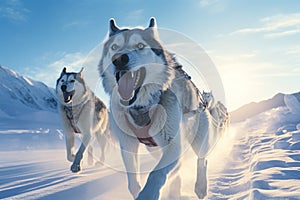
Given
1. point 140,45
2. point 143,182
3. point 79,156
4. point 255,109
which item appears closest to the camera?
point 140,45

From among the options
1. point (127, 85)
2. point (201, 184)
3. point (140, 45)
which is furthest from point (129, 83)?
point (201, 184)

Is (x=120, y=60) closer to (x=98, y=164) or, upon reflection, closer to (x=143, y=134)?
(x=143, y=134)

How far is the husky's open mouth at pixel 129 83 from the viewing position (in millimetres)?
2861

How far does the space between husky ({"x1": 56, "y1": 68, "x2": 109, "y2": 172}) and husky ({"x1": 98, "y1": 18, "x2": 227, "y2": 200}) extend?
76.6 inches

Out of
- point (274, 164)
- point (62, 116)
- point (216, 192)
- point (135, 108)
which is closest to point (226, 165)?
point (274, 164)

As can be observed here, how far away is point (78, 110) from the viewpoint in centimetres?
Result: 532

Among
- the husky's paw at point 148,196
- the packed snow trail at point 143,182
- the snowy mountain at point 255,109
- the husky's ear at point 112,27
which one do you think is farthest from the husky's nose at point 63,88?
the snowy mountain at point 255,109

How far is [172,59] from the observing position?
131 inches

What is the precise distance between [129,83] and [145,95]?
22cm

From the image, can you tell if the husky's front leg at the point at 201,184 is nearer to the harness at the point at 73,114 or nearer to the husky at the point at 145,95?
the husky at the point at 145,95

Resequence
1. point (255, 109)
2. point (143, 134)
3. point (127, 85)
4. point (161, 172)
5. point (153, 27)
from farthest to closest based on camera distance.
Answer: point (255, 109) < point (153, 27) < point (143, 134) < point (127, 85) < point (161, 172)

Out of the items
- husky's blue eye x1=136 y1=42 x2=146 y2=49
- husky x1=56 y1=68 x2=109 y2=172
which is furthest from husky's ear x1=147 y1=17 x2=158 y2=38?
husky x1=56 y1=68 x2=109 y2=172

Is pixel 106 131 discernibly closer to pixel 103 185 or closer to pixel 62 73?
pixel 62 73

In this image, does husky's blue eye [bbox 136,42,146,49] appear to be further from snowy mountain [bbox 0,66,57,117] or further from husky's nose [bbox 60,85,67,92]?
snowy mountain [bbox 0,66,57,117]
